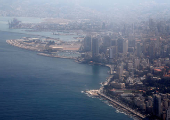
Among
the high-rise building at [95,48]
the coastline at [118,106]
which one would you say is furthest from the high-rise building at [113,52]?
the coastline at [118,106]

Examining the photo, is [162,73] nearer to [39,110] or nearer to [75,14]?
[39,110]

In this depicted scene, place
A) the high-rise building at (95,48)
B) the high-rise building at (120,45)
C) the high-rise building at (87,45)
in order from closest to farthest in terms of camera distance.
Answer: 1. the high-rise building at (95,48)
2. the high-rise building at (120,45)
3. the high-rise building at (87,45)

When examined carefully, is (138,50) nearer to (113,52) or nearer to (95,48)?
(113,52)

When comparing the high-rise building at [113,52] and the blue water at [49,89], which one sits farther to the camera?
the high-rise building at [113,52]

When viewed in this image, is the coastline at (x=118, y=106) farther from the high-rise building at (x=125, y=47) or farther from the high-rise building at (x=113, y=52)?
the high-rise building at (x=125, y=47)

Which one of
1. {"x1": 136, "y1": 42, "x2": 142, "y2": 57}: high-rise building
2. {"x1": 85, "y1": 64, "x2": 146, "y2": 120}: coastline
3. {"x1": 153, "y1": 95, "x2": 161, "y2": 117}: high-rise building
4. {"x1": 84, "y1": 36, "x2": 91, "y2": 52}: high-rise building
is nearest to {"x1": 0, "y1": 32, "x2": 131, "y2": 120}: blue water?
{"x1": 85, "y1": 64, "x2": 146, "y2": 120}: coastline


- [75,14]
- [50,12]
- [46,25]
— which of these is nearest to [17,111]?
[46,25]

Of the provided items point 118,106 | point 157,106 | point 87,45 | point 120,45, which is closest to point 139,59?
point 120,45
